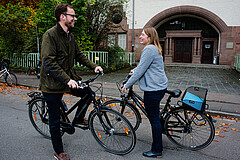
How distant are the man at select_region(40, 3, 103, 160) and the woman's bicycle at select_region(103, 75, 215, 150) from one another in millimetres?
995

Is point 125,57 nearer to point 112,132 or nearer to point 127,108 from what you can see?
point 127,108

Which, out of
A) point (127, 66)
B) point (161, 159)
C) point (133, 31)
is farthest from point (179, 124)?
point (133, 31)

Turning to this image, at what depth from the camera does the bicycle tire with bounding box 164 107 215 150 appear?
317 centimetres

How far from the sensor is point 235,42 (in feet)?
65.3

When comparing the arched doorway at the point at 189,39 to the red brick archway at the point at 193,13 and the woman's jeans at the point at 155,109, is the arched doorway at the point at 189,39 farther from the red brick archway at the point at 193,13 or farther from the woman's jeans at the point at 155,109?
the woman's jeans at the point at 155,109

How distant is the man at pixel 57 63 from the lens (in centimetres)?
259

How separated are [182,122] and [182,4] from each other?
65.8 feet

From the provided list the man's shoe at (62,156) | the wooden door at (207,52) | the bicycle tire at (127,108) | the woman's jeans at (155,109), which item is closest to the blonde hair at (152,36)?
the woman's jeans at (155,109)

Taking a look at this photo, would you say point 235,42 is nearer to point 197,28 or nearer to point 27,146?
point 197,28

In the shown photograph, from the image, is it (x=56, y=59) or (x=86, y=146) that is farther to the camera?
(x=86, y=146)

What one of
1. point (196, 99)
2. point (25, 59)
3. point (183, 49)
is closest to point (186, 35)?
point (183, 49)

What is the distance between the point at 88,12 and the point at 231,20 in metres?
14.5

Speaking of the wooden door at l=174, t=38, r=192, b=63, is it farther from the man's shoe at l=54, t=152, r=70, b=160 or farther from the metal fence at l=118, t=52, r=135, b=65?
the man's shoe at l=54, t=152, r=70, b=160

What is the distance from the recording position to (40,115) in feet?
12.0
